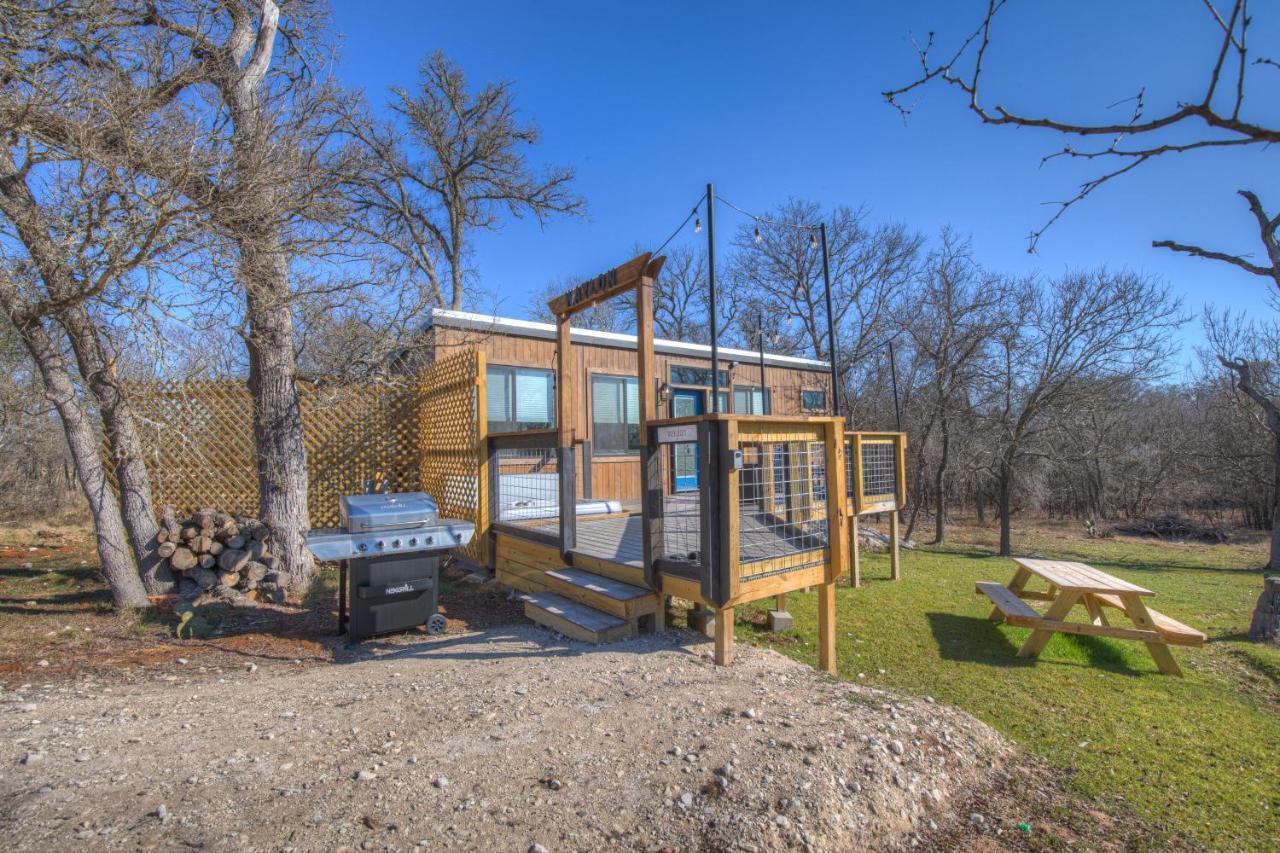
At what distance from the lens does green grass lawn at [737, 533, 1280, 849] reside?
2.58 metres

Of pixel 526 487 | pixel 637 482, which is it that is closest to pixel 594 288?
pixel 526 487

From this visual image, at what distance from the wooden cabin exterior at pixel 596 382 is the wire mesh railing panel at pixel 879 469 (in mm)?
2852

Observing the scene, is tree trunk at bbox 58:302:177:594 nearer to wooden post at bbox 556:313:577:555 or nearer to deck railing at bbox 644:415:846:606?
wooden post at bbox 556:313:577:555

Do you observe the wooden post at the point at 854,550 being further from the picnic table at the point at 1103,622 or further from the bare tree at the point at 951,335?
the bare tree at the point at 951,335

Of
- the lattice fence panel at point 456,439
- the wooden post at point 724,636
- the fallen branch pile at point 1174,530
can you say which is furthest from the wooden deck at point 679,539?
the fallen branch pile at point 1174,530

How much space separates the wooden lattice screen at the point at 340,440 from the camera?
612 cm

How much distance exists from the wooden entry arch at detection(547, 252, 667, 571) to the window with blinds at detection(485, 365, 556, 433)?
2.95 m

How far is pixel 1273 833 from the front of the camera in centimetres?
234

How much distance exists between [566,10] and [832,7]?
8.33m

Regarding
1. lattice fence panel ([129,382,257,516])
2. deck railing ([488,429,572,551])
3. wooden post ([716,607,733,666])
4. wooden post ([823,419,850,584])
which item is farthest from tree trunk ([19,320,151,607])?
wooden post ([823,419,850,584])

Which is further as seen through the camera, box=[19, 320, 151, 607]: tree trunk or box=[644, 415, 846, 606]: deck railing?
box=[19, 320, 151, 607]: tree trunk

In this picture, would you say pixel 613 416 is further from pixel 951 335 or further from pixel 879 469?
pixel 951 335

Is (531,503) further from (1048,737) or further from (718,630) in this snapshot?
(1048,737)

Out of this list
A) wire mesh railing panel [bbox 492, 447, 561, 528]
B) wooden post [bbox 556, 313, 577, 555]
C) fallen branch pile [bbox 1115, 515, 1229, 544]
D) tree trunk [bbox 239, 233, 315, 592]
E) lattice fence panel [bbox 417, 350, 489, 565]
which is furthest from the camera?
fallen branch pile [bbox 1115, 515, 1229, 544]
